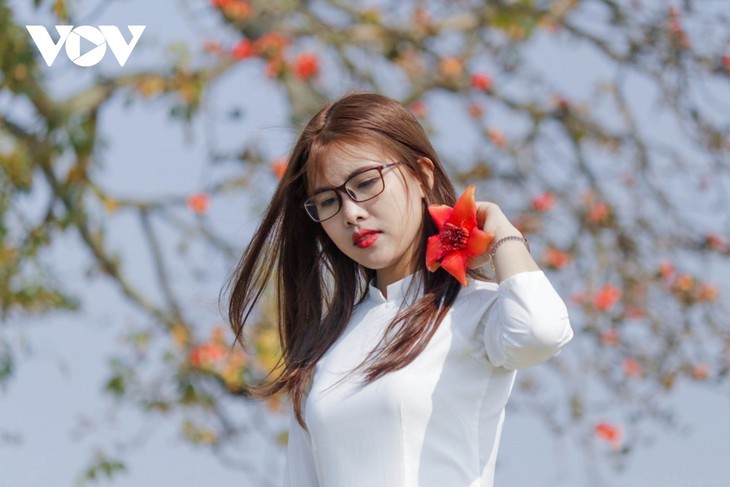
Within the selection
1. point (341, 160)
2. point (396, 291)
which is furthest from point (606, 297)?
point (341, 160)

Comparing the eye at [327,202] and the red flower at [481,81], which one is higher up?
the eye at [327,202]

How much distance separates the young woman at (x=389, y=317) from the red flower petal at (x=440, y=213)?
0.04 meters

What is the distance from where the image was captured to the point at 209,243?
5.37 meters

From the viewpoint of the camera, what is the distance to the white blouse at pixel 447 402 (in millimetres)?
1782

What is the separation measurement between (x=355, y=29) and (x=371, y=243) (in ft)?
11.3

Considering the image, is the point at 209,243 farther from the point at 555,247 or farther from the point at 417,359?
the point at 417,359

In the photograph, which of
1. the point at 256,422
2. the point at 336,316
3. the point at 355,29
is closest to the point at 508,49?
the point at 355,29

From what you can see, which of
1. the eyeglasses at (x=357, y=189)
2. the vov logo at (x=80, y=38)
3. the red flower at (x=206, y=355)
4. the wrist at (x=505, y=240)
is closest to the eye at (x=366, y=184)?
the eyeglasses at (x=357, y=189)

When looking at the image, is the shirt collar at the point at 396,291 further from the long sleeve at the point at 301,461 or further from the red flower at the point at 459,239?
the long sleeve at the point at 301,461

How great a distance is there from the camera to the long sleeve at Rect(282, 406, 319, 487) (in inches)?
82.1

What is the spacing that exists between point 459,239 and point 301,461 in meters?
0.48

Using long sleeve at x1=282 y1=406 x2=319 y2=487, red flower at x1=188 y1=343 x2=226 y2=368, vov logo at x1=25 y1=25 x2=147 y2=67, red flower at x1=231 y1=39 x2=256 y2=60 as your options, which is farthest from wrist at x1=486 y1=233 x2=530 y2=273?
red flower at x1=231 y1=39 x2=256 y2=60

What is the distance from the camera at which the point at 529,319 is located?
1751mm

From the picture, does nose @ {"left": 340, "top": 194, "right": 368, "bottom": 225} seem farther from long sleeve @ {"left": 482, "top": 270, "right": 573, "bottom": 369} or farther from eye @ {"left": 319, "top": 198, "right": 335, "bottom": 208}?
long sleeve @ {"left": 482, "top": 270, "right": 573, "bottom": 369}
